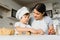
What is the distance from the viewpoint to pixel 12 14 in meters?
3.12

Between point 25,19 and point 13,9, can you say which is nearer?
point 25,19

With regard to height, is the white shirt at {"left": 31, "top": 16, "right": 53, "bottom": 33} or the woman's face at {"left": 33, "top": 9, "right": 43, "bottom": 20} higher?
the woman's face at {"left": 33, "top": 9, "right": 43, "bottom": 20}

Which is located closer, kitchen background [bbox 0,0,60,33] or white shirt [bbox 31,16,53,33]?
white shirt [bbox 31,16,53,33]

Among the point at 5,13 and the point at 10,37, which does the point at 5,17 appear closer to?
the point at 5,13

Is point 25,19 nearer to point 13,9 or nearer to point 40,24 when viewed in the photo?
point 40,24

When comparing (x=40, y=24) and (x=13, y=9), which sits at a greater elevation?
(x=13, y=9)

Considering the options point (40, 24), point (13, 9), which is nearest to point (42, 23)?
point (40, 24)

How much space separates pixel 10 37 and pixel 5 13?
2.62m

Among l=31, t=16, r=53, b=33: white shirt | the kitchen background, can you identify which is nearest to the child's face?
l=31, t=16, r=53, b=33: white shirt

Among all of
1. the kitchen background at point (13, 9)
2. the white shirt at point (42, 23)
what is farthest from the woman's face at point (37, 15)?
the kitchen background at point (13, 9)

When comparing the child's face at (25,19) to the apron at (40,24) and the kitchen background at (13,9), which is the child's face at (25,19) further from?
the kitchen background at (13,9)

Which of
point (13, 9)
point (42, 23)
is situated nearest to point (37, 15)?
point (42, 23)

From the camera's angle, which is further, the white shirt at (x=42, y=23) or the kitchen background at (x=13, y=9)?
the kitchen background at (x=13, y=9)

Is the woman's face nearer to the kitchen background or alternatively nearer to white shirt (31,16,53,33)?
white shirt (31,16,53,33)
